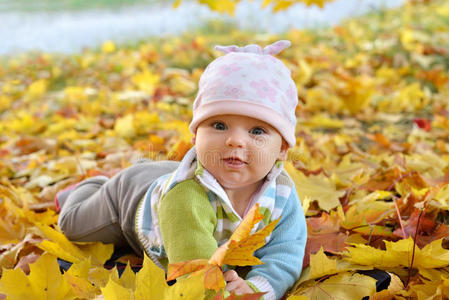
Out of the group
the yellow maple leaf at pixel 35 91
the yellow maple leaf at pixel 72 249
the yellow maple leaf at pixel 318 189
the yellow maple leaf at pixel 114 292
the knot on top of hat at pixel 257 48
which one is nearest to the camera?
the yellow maple leaf at pixel 114 292

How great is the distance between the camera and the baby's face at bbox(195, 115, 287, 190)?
1.21 meters

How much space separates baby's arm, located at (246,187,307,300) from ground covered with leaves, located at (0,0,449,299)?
0.15 feet

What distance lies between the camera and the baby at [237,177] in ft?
3.95

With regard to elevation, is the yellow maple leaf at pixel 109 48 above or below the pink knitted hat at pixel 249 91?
below

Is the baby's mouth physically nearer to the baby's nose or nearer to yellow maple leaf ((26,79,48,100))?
the baby's nose

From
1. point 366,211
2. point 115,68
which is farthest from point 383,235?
point 115,68

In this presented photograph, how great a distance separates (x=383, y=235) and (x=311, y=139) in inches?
56.1

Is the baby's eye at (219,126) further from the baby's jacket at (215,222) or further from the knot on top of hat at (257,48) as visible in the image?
the knot on top of hat at (257,48)

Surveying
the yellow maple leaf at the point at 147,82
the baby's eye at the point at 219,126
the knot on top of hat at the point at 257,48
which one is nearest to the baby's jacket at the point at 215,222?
the baby's eye at the point at 219,126

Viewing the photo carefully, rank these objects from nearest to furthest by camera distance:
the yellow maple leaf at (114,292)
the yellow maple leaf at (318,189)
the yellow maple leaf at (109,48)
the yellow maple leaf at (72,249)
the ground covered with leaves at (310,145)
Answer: the yellow maple leaf at (114,292) < the ground covered with leaves at (310,145) < the yellow maple leaf at (72,249) < the yellow maple leaf at (318,189) < the yellow maple leaf at (109,48)

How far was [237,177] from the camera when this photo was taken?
48.9 inches

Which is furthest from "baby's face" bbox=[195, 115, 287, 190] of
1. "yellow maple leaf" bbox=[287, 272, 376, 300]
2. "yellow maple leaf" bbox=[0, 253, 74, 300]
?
"yellow maple leaf" bbox=[0, 253, 74, 300]

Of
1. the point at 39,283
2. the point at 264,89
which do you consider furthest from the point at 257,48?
the point at 39,283

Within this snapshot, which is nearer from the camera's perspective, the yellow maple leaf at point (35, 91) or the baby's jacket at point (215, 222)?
the baby's jacket at point (215, 222)
